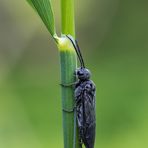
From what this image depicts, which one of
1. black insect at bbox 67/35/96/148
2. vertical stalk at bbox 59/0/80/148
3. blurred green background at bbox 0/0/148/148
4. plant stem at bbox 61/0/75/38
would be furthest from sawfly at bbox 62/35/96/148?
blurred green background at bbox 0/0/148/148

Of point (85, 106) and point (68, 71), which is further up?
point (68, 71)

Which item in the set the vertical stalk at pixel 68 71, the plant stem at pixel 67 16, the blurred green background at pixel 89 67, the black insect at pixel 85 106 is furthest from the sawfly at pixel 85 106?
the blurred green background at pixel 89 67

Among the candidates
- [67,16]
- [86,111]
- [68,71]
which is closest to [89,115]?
[86,111]

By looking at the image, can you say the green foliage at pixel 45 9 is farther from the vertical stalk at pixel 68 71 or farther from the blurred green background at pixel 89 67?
the blurred green background at pixel 89 67

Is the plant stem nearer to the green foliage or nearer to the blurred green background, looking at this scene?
the green foliage

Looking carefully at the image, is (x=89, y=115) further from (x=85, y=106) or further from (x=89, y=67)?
(x=89, y=67)
